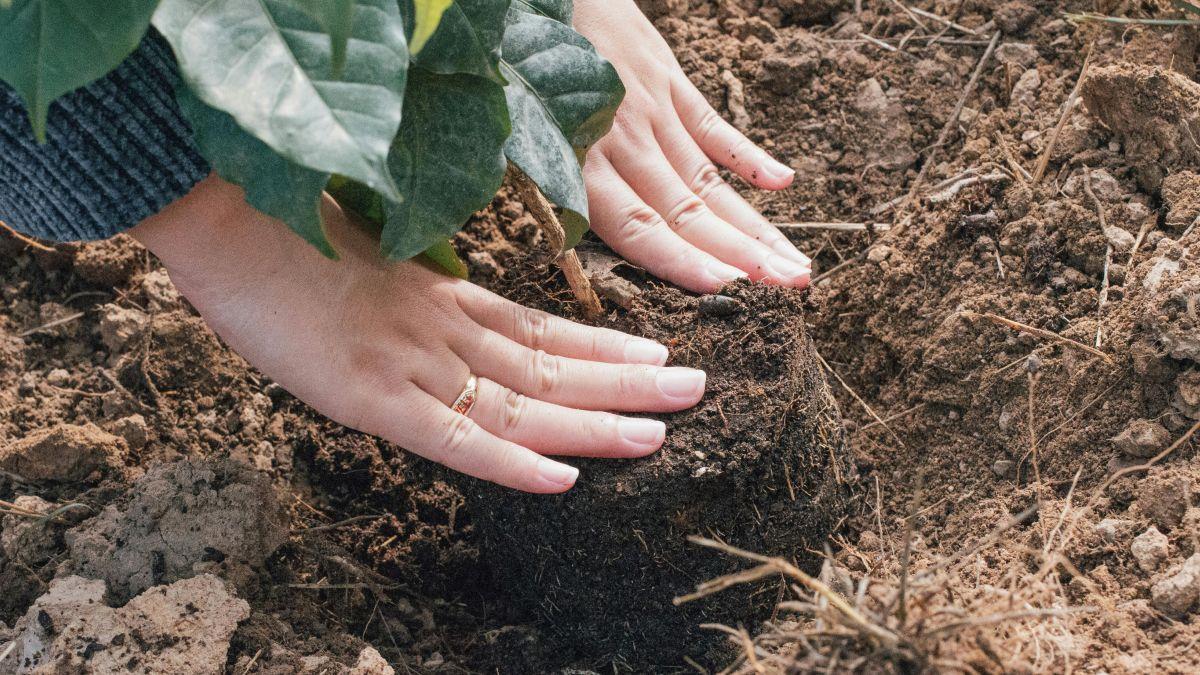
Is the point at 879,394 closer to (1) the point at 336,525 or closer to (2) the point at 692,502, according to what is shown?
(2) the point at 692,502

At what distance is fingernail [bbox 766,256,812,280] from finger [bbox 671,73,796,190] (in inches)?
9.6

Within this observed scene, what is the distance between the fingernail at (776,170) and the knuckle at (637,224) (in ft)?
1.04

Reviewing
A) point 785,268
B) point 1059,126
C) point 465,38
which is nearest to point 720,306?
point 785,268

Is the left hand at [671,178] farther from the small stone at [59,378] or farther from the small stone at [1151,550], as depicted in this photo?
the small stone at [59,378]

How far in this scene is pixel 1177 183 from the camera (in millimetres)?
1716

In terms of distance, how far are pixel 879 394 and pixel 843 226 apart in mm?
367

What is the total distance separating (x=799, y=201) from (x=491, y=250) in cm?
67

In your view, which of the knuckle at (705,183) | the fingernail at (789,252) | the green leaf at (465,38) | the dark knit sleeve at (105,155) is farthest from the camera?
the knuckle at (705,183)

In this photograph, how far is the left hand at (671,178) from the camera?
1850mm

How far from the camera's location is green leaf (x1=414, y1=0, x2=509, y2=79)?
4.09ft

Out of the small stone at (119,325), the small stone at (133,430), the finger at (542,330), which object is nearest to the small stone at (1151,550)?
the finger at (542,330)

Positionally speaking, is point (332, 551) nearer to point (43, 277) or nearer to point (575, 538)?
point (575, 538)

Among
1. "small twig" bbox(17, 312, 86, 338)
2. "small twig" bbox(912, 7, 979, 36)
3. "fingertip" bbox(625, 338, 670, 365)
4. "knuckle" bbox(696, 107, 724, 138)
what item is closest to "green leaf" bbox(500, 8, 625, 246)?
"fingertip" bbox(625, 338, 670, 365)

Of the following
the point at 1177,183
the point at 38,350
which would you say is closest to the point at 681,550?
the point at 1177,183
